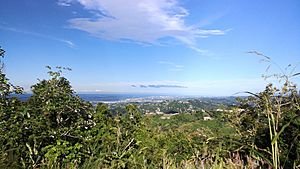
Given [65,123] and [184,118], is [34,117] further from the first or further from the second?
[184,118]

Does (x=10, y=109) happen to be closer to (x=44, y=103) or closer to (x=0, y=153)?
(x=44, y=103)

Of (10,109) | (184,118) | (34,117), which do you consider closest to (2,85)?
(10,109)

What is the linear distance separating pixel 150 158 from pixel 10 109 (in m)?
2.53

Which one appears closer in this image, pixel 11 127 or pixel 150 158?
pixel 11 127

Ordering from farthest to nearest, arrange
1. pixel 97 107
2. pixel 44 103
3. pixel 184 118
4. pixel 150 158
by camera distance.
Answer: pixel 184 118, pixel 97 107, pixel 150 158, pixel 44 103

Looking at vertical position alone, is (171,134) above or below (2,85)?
below

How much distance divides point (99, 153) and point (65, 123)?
0.82 metres

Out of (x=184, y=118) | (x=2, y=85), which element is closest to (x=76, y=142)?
(x=2, y=85)

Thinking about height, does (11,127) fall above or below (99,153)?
above

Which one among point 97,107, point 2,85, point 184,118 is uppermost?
point 2,85

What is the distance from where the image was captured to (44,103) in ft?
17.5

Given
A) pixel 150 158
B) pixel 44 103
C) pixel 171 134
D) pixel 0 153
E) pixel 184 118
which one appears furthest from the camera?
pixel 184 118

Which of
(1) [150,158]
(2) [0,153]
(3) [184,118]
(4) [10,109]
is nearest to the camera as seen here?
(2) [0,153]

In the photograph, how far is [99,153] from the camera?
207 inches
